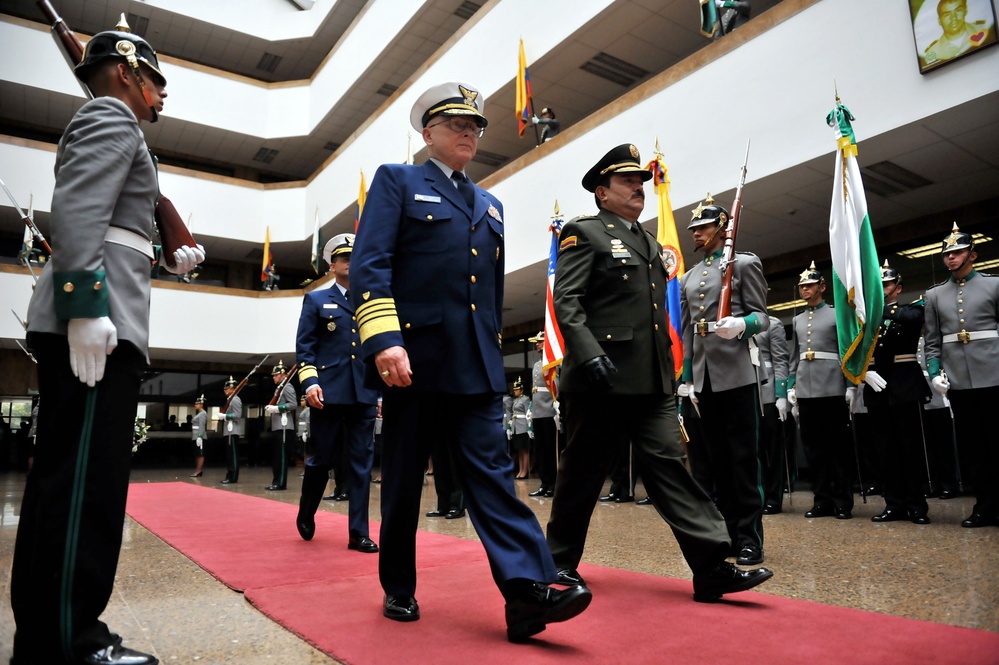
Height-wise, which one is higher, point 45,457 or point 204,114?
point 204,114

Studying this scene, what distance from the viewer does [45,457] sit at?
158 centimetres

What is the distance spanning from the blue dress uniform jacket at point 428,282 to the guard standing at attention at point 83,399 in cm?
63

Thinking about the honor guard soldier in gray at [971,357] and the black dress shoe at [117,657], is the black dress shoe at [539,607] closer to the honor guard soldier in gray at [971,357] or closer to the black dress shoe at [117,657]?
the black dress shoe at [117,657]

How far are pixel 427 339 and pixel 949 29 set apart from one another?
515cm

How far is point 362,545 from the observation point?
11.7ft

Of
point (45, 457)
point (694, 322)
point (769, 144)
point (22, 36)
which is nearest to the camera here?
point (45, 457)

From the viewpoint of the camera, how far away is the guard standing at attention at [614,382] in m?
2.38

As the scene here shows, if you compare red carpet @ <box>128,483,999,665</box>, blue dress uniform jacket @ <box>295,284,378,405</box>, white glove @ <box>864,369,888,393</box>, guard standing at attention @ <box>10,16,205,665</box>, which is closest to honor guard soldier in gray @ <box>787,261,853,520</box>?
white glove @ <box>864,369,888,393</box>

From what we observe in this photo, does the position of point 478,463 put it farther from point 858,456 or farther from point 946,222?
point 946,222

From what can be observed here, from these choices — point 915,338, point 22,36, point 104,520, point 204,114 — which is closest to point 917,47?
point 915,338

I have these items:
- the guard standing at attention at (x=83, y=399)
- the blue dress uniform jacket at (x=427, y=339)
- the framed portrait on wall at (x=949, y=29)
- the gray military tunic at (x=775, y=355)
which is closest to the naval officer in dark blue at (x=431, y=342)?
the blue dress uniform jacket at (x=427, y=339)

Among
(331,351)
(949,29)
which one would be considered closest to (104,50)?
(331,351)

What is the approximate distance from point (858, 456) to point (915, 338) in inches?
104

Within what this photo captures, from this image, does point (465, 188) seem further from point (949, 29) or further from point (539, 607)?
point (949, 29)
